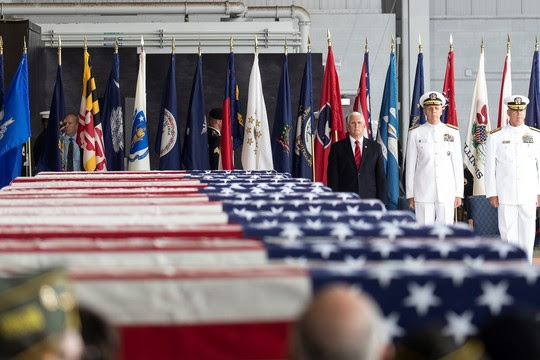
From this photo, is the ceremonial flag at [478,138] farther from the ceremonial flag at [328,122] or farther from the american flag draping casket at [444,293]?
the american flag draping casket at [444,293]

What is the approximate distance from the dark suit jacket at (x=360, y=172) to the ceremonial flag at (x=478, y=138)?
1.91 metres

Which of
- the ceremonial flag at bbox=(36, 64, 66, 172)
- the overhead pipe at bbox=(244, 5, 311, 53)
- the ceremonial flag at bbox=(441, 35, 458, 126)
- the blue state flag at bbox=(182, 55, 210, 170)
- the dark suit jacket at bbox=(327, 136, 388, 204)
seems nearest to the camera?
the dark suit jacket at bbox=(327, 136, 388, 204)

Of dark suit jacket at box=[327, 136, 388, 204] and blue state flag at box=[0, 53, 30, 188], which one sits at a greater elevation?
blue state flag at box=[0, 53, 30, 188]

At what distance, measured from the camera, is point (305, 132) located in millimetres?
9742

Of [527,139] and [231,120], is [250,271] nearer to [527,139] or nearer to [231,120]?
[527,139]

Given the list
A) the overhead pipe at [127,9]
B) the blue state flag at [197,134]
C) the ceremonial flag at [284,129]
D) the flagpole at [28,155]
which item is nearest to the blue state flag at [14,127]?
the flagpole at [28,155]

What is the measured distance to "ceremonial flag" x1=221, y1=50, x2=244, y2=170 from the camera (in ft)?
31.9

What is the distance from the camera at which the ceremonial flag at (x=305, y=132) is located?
959 centimetres

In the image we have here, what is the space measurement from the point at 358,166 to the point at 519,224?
1.33 metres

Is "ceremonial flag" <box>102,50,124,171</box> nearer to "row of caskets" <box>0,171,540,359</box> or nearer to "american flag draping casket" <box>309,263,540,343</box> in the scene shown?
"row of caskets" <box>0,171,540,359</box>

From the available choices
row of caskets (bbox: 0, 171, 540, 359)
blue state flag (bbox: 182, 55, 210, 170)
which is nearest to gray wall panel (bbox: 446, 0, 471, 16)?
blue state flag (bbox: 182, 55, 210, 170)

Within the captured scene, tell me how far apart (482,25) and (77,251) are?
47.9 ft

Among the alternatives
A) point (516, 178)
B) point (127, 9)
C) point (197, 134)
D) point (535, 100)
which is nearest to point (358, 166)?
point (516, 178)

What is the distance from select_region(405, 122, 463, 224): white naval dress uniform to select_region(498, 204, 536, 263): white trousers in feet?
1.27
